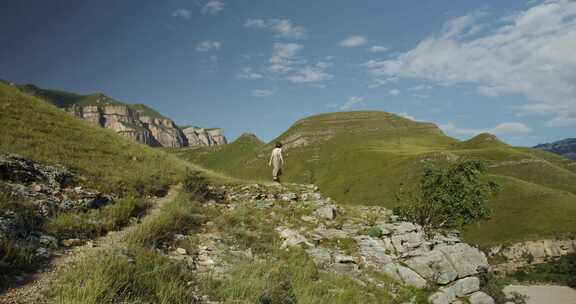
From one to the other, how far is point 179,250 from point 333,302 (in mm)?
4416

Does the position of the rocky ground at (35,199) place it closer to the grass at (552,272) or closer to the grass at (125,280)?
the grass at (125,280)

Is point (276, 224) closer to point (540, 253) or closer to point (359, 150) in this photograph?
point (540, 253)

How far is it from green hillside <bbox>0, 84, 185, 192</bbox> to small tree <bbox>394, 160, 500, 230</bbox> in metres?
20.4

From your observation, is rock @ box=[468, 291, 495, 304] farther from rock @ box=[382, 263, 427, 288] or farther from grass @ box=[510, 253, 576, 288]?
grass @ box=[510, 253, 576, 288]

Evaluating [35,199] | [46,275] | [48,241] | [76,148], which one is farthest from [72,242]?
[76,148]

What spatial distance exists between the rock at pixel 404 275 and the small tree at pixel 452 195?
1386 cm

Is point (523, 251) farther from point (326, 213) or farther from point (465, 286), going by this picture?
point (326, 213)

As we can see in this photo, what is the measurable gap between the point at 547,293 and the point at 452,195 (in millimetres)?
103972

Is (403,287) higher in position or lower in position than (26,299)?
lower

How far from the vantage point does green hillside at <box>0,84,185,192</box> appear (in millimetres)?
13961

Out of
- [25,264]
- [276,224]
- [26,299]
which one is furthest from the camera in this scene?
[276,224]

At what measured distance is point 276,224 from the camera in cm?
1329

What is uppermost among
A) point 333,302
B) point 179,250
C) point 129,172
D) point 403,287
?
point 129,172

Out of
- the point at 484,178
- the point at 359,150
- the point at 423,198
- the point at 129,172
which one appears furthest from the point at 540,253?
the point at 129,172
